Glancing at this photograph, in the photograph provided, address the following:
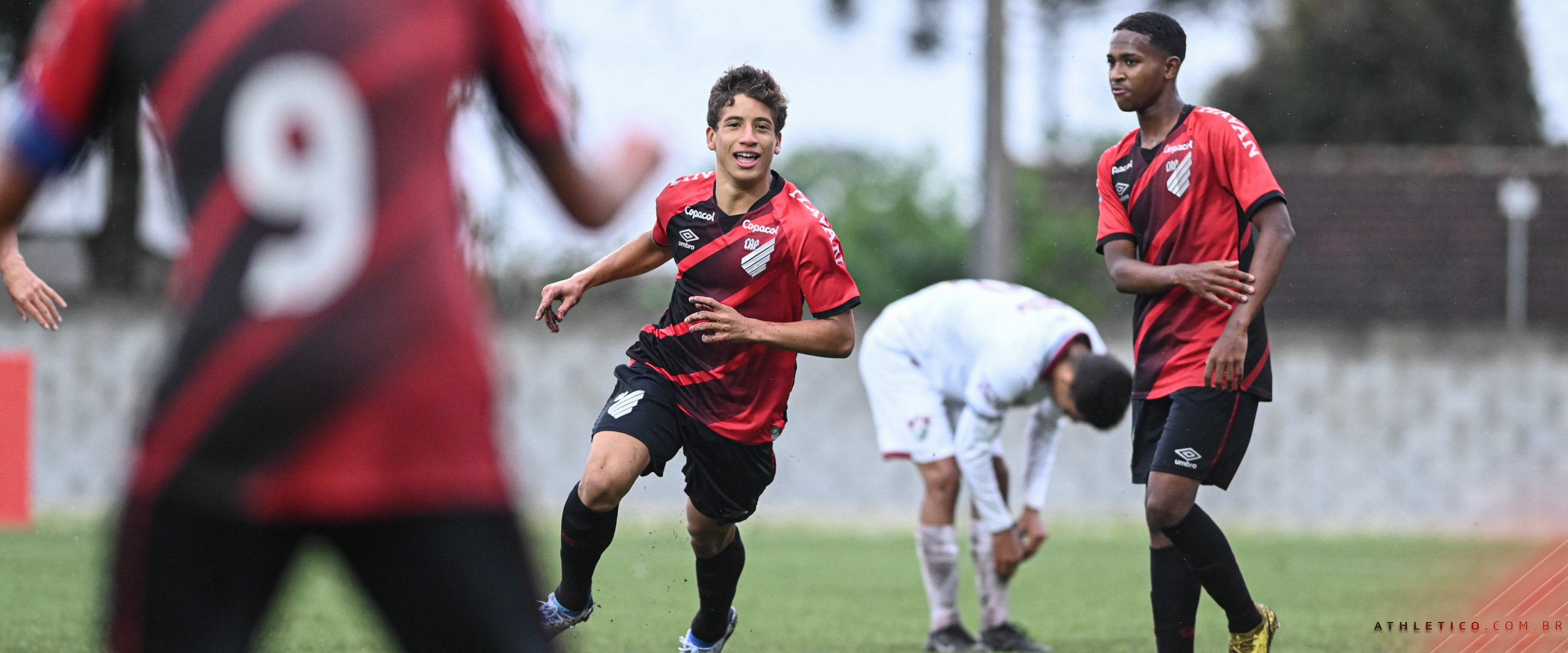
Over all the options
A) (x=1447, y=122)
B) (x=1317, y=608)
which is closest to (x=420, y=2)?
(x=1317, y=608)

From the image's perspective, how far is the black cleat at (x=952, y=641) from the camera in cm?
723

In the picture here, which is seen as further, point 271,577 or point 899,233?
point 899,233

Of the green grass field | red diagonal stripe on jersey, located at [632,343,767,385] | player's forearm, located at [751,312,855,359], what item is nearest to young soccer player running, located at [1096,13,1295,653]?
player's forearm, located at [751,312,855,359]

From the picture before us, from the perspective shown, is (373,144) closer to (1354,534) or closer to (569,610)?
(569,610)

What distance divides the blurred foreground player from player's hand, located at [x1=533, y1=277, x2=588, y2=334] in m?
3.40

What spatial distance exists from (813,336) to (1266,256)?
151cm

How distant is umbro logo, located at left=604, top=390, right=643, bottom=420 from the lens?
18.4 ft

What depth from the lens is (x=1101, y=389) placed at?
24.3 ft

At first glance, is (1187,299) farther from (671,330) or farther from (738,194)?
(671,330)

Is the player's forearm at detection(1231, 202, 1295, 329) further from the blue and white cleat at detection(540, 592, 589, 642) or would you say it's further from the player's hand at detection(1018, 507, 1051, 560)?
the player's hand at detection(1018, 507, 1051, 560)

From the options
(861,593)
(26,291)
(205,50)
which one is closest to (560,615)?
(26,291)

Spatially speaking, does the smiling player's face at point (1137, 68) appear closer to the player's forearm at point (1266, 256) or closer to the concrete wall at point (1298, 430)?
the player's forearm at point (1266, 256)

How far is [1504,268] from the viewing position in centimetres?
2452

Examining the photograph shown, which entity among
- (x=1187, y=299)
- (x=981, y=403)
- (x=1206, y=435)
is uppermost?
(x=1187, y=299)
